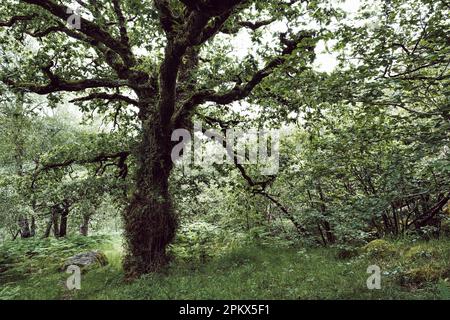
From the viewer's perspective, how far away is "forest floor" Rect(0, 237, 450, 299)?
6.45 metres

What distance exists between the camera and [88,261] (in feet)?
42.6

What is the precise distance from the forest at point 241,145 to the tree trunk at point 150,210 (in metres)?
0.04

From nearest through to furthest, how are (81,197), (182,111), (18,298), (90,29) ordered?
1. (18,298)
2. (90,29)
3. (182,111)
4. (81,197)

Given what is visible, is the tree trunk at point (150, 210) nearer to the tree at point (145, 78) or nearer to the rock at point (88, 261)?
the tree at point (145, 78)

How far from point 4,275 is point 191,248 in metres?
7.56

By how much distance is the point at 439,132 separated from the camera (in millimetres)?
5414

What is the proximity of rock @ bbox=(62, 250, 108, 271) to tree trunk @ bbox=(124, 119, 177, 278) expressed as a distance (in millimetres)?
3627

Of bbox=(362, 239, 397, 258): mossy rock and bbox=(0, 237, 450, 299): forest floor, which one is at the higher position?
bbox=(362, 239, 397, 258): mossy rock

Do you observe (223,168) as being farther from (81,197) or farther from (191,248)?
(81,197)

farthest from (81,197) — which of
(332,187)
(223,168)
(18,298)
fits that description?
(332,187)

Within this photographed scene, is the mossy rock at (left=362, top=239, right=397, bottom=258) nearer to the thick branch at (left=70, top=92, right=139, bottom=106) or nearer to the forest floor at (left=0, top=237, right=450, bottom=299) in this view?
the forest floor at (left=0, top=237, right=450, bottom=299)

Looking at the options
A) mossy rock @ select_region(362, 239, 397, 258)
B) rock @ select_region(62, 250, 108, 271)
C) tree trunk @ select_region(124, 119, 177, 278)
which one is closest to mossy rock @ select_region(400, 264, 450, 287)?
mossy rock @ select_region(362, 239, 397, 258)

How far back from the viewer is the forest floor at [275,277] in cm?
645

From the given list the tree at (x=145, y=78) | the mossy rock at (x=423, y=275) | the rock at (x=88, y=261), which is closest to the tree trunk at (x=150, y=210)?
the tree at (x=145, y=78)
